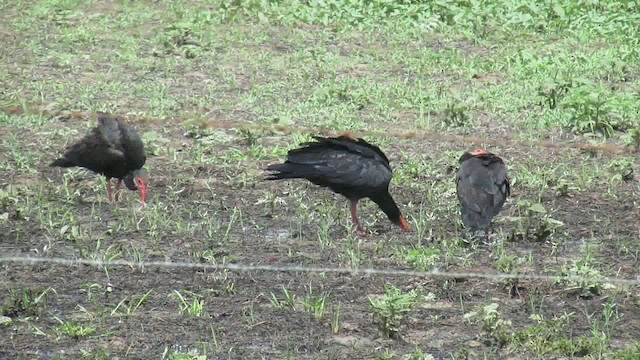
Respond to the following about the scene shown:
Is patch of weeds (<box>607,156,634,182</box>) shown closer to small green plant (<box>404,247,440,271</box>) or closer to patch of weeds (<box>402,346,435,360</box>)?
small green plant (<box>404,247,440,271</box>)

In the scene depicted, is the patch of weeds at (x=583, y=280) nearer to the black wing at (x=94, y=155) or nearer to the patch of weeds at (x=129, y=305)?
the patch of weeds at (x=129, y=305)

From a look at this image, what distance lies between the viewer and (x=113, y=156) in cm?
888

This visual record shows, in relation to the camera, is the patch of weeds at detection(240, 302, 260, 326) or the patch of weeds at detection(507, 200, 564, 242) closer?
the patch of weeds at detection(240, 302, 260, 326)

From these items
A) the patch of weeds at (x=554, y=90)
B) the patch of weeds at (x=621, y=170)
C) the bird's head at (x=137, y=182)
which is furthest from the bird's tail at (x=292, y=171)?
the patch of weeds at (x=554, y=90)

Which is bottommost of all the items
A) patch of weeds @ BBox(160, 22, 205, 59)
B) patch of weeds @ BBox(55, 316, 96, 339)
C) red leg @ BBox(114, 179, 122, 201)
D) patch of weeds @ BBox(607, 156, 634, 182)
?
patch of weeds @ BBox(160, 22, 205, 59)

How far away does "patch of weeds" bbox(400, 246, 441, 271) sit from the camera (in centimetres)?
755

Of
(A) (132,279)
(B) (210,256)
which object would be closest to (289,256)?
(B) (210,256)

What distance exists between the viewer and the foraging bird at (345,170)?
8.27m

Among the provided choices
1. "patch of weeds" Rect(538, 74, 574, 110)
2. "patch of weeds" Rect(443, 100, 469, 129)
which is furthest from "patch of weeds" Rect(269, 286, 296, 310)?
"patch of weeds" Rect(538, 74, 574, 110)

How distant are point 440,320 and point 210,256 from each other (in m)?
1.61

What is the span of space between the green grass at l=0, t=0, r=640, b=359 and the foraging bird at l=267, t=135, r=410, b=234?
0.75 ft

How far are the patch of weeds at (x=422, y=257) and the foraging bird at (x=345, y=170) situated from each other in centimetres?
52

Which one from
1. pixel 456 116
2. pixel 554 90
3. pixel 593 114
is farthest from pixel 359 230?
pixel 554 90

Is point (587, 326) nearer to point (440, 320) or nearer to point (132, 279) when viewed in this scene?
point (440, 320)
